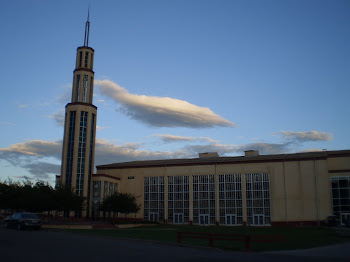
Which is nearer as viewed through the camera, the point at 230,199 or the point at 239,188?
the point at 239,188

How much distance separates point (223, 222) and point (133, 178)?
63.5 feet

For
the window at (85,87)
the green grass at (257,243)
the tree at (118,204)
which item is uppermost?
the window at (85,87)

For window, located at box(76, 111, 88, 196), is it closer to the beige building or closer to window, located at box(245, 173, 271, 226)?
the beige building

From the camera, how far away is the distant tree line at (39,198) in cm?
4783

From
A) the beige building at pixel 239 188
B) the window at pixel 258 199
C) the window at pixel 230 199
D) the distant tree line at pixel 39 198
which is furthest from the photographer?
the window at pixel 230 199

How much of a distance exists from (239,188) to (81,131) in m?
29.7

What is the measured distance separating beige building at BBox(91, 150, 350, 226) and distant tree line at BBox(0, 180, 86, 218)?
44.6 ft

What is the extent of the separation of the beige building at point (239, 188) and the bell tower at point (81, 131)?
2.79 meters

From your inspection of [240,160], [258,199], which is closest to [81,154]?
[240,160]

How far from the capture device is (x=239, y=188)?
214 ft

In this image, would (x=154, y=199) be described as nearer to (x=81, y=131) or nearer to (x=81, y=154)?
(x=81, y=154)

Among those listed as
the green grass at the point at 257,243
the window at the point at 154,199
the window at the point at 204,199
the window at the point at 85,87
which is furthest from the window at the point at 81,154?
the green grass at the point at 257,243

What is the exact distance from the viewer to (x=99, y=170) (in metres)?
74.1

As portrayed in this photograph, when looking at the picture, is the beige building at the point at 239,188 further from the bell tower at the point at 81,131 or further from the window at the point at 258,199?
the bell tower at the point at 81,131
